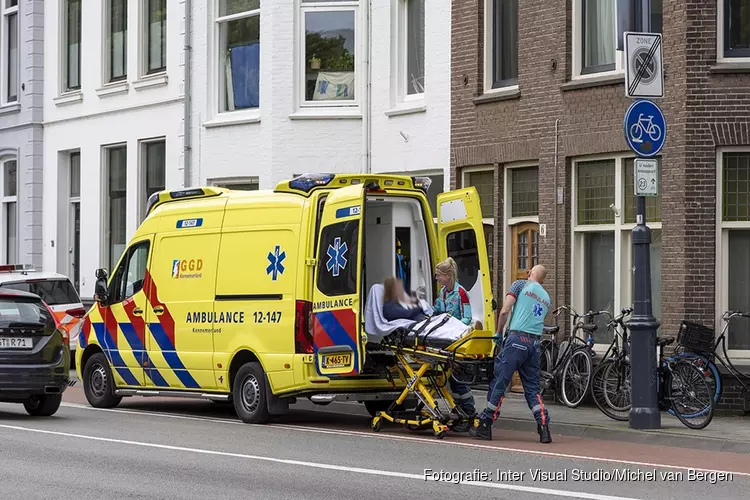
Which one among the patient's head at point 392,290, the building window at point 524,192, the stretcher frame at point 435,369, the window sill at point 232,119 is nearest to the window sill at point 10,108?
the window sill at point 232,119

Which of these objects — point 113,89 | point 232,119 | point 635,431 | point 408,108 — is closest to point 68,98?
point 113,89

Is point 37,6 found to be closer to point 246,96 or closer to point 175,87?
point 175,87

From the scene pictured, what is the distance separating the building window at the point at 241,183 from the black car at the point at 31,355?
26.6 ft

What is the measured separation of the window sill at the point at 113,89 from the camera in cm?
2889

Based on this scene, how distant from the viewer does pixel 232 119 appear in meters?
25.6

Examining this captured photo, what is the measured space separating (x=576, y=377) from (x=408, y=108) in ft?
20.9

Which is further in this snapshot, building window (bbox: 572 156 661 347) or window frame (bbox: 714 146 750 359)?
building window (bbox: 572 156 661 347)

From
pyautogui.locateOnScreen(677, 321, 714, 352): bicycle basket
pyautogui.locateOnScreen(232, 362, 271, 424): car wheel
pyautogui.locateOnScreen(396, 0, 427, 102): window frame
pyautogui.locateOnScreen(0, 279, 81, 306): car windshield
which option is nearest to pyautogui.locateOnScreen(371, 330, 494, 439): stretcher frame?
pyautogui.locateOnScreen(232, 362, 271, 424): car wheel

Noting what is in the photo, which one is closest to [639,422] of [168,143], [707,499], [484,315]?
[484,315]

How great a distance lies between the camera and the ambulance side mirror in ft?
61.4

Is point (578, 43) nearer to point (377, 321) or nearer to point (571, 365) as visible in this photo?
point (571, 365)

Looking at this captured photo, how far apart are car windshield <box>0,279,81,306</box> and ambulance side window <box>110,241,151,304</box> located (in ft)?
19.7

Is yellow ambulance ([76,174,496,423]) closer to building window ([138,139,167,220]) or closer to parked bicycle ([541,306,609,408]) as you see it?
parked bicycle ([541,306,609,408])

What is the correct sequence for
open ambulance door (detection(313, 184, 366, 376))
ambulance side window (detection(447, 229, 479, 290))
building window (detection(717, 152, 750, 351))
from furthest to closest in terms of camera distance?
building window (detection(717, 152, 750, 351)) < ambulance side window (detection(447, 229, 479, 290)) < open ambulance door (detection(313, 184, 366, 376))
